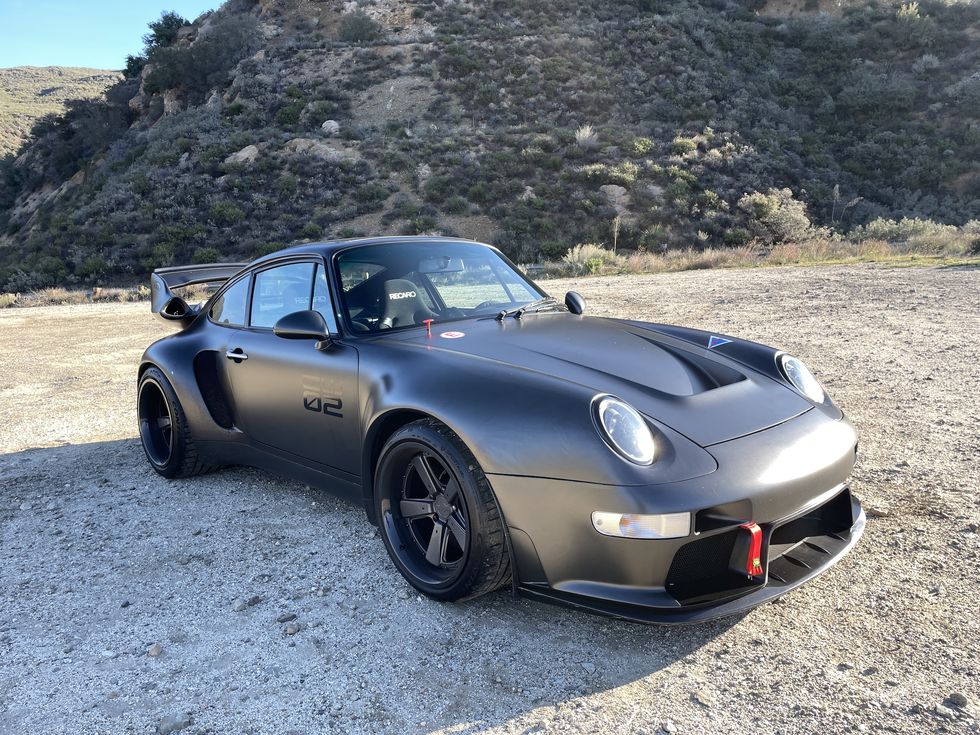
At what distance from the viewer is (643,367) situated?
312 cm

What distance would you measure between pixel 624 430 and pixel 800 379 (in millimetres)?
1242

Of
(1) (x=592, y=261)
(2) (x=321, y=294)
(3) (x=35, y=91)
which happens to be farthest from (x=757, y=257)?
(3) (x=35, y=91)

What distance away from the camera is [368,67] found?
3522 cm

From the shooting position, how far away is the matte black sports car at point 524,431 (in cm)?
239

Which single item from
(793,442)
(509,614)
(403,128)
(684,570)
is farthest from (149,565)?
(403,128)

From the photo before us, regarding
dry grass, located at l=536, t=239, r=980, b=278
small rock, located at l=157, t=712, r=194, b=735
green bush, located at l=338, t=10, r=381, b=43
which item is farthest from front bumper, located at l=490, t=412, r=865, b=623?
green bush, located at l=338, t=10, r=381, b=43

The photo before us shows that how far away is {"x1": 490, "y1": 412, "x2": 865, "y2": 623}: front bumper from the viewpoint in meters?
2.34

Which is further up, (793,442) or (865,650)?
(793,442)

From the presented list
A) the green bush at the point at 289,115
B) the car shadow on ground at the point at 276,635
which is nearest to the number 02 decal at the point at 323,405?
the car shadow on ground at the point at 276,635

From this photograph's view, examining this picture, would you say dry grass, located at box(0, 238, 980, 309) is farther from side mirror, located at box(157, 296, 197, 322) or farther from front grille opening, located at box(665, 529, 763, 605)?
front grille opening, located at box(665, 529, 763, 605)

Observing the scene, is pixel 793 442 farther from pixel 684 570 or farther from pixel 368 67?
pixel 368 67

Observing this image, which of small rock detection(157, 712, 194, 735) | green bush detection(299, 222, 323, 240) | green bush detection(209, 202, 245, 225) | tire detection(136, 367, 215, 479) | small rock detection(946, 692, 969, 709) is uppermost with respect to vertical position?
green bush detection(209, 202, 245, 225)

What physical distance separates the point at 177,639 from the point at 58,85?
401ft

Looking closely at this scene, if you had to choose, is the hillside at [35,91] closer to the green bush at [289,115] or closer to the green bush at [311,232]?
the green bush at [289,115]
